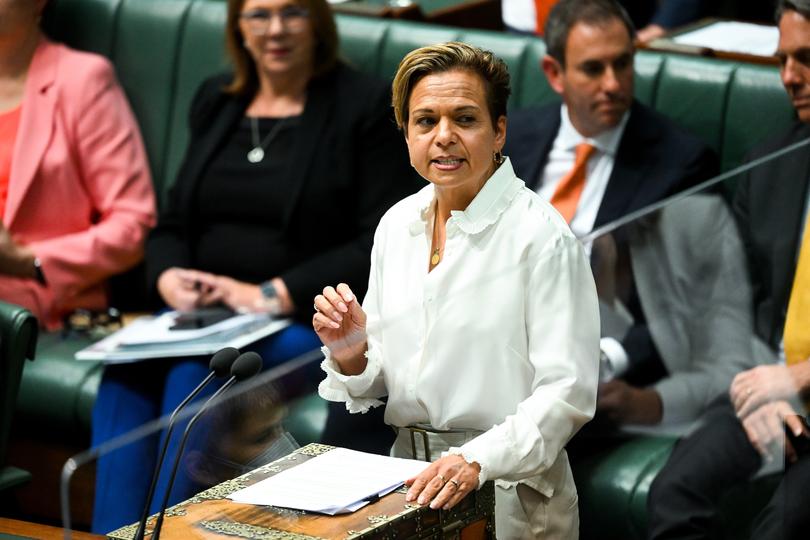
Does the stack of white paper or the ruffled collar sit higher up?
the ruffled collar

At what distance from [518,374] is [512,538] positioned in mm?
197

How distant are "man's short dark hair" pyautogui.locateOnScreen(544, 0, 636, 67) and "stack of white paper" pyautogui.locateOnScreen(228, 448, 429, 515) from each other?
4.32ft

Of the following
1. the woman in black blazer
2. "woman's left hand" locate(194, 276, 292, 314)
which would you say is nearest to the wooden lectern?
the woman in black blazer

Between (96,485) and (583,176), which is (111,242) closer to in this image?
(583,176)

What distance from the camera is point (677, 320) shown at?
6.67ft

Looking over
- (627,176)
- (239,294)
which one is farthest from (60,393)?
(627,176)

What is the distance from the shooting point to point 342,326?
1.74 m

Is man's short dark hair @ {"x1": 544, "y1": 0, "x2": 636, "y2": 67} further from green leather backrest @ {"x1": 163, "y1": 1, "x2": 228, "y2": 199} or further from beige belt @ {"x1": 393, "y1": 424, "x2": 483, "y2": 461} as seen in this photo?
beige belt @ {"x1": 393, "y1": 424, "x2": 483, "y2": 461}

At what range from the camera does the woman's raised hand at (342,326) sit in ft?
5.68

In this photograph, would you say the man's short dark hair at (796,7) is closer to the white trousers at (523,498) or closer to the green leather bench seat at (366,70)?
the green leather bench seat at (366,70)

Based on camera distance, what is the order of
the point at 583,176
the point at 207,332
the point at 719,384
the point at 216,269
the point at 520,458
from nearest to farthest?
1. the point at 520,458
2. the point at 719,384
3. the point at 583,176
4. the point at 207,332
5. the point at 216,269

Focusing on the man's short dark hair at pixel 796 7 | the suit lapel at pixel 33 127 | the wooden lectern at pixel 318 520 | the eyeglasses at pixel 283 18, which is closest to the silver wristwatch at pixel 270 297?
the eyeglasses at pixel 283 18

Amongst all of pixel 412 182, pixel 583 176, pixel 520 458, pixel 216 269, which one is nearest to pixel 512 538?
pixel 520 458

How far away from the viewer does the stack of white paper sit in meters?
1.63
